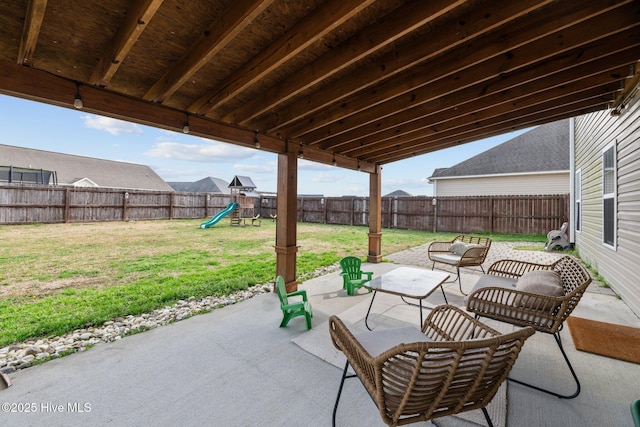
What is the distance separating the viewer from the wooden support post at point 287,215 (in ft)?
12.8

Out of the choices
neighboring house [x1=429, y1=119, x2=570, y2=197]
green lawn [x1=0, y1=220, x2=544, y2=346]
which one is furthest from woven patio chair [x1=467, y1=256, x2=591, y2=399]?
neighboring house [x1=429, y1=119, x2=570, y2=197]

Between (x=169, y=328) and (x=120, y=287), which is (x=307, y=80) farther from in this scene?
(x=120, y=287)

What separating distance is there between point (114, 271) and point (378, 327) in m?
4.77

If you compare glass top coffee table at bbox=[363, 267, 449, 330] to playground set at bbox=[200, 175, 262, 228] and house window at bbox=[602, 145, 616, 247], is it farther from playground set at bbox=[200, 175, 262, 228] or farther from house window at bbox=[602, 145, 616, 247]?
playground set at bbox=[200, 175, 262, 228]

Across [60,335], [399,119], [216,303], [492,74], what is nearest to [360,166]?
[399,119]

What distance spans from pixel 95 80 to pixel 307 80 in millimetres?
1717

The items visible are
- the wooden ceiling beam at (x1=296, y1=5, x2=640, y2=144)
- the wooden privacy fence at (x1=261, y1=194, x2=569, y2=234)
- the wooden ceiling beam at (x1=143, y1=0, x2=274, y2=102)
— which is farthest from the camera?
the wooden privacy fence at (x1=261, y1=194, x2=569, y2=234)

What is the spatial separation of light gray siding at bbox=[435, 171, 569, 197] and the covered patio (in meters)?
10.6

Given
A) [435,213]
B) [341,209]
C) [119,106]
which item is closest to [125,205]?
[341,209]

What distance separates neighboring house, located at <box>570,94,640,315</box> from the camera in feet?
10.7

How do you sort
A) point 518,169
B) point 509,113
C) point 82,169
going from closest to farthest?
point 509,113
point 518,169
point 82,169

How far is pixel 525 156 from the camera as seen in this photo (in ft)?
43.1

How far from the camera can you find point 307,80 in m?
2.48

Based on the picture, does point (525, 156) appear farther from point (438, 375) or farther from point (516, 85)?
point (438, 375)
